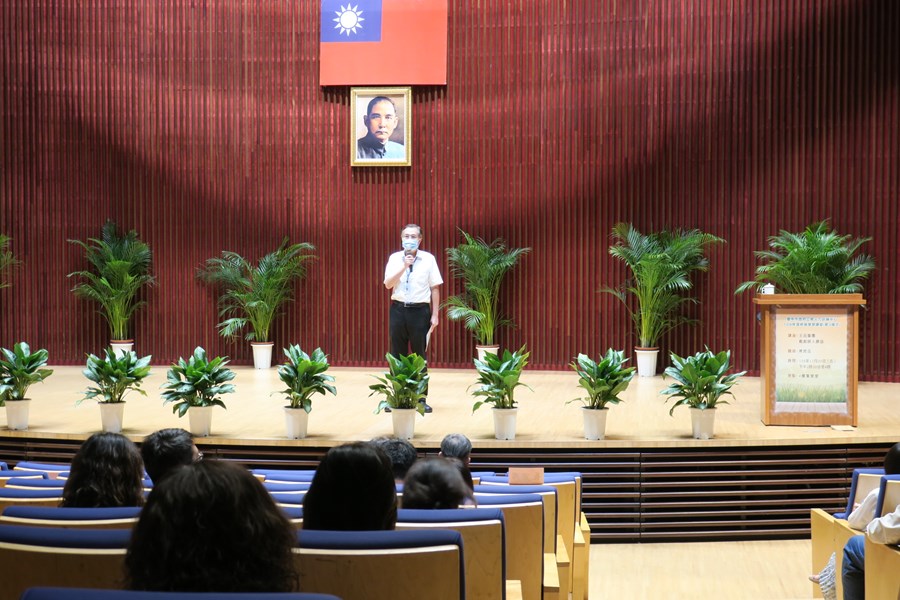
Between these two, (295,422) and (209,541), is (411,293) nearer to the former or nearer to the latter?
(295,422)

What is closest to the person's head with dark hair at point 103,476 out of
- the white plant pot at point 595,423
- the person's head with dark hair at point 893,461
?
the person's head with dark hair at point 893,461

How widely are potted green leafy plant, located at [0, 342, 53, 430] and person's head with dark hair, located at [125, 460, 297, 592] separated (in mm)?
5527

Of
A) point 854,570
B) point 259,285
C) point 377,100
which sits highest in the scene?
point 377,100

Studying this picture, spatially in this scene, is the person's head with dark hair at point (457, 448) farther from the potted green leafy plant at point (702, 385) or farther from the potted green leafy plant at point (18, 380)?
the potted green leafy plant at point (18, 380)

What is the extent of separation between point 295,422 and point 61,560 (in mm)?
4440

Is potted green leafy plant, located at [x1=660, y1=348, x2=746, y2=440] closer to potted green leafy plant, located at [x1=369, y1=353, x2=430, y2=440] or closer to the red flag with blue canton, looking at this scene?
potted green leafy plant, located at [x1=369, y1=353, x2=430, y2=440]

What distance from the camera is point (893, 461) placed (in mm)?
3604

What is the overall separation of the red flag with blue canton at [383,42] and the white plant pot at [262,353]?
2.94 m

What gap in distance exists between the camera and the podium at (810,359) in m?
6.32

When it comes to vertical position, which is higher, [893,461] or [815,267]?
[815,267]

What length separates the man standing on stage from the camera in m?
7.39

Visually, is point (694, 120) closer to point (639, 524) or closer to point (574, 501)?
point (639, 524)

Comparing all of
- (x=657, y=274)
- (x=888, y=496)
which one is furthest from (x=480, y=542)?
(x=657, y=274)

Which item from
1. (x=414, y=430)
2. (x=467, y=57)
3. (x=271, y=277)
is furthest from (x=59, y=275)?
(x=414, y=430)
